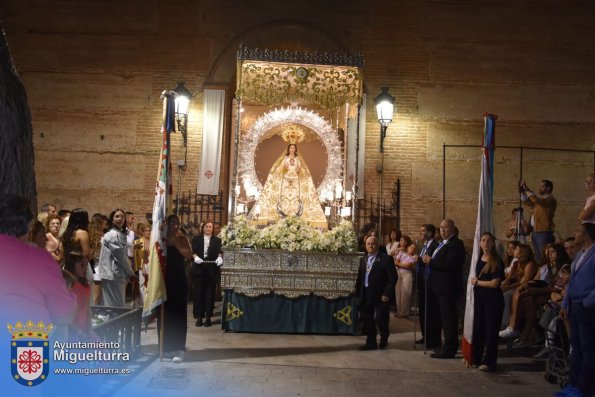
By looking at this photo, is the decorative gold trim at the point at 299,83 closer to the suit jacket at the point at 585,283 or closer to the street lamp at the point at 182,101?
the street lamp at the point at 182,101

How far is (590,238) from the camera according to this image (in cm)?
702

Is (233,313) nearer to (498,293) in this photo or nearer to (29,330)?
(498,293)

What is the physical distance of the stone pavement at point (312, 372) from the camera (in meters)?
7.31

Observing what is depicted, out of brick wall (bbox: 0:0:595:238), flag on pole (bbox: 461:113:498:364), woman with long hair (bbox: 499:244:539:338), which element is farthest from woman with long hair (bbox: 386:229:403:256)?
flag on pole (bbox: 461:113:498:364)

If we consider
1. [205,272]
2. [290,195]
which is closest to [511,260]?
[290,195]

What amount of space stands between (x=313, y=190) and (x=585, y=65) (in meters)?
8.68

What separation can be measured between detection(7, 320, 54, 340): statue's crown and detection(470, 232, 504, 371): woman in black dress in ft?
21.1

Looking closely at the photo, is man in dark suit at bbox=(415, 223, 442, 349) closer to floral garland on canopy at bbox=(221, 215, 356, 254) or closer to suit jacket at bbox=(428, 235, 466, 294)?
suit jacket at bbox=(428, 235, 466, 294)

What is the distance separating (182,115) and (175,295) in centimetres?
817

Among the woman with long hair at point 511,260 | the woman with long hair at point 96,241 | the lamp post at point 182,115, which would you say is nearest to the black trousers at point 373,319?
the woman with long hair at point 511,260

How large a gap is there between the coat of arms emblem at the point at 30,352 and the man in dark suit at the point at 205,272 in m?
8.04

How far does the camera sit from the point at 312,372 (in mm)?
8297

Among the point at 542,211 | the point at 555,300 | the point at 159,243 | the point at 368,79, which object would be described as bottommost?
the point at 555,300

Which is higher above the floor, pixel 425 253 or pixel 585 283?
pixel 425 253
